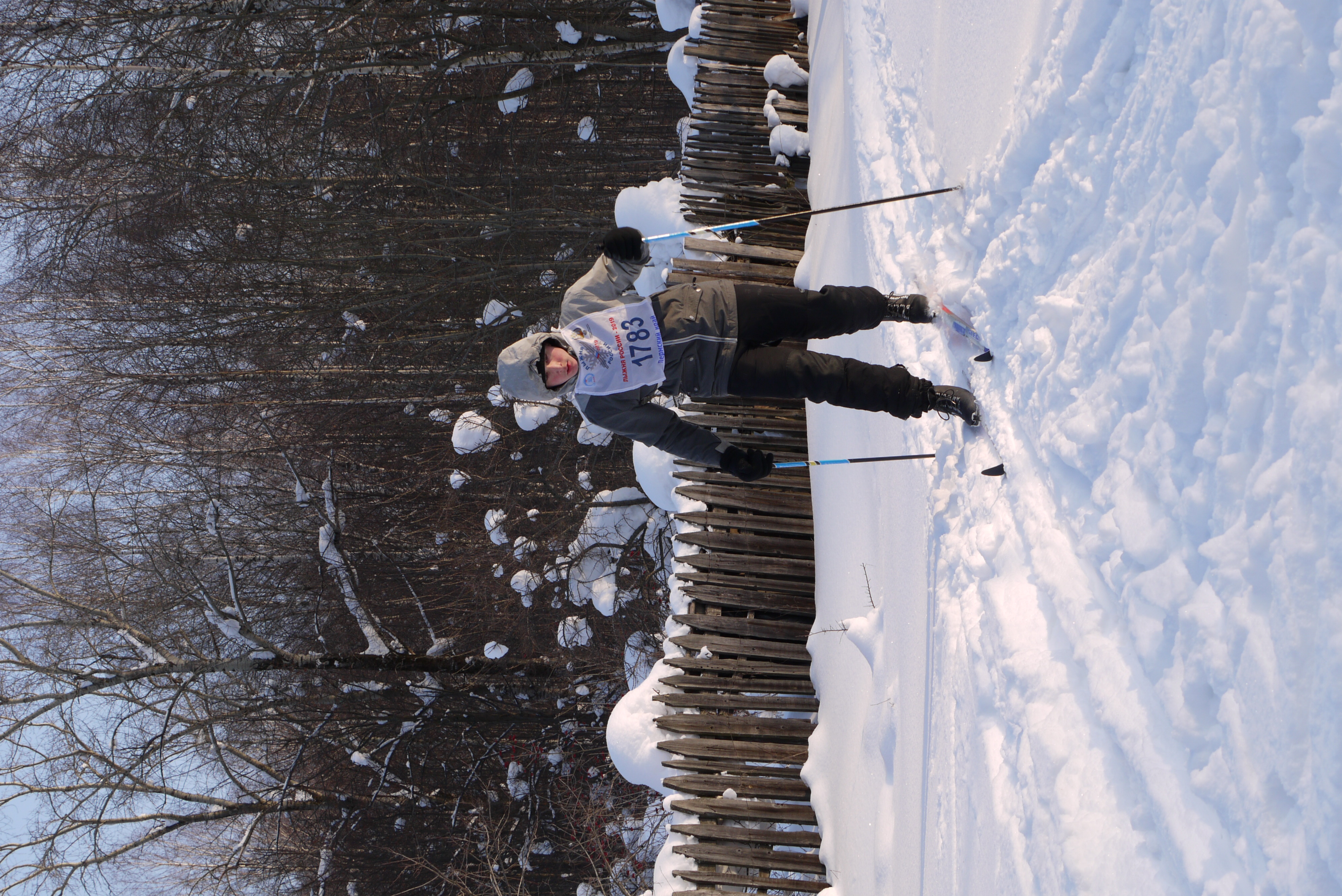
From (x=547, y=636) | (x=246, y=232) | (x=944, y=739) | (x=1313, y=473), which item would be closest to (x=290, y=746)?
(x=547, y=636)

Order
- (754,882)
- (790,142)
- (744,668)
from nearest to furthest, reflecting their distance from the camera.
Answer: (754,882), (744,668), (790,142)

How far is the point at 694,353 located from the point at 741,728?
89.3 inches

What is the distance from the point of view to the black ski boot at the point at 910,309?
267 centimetres

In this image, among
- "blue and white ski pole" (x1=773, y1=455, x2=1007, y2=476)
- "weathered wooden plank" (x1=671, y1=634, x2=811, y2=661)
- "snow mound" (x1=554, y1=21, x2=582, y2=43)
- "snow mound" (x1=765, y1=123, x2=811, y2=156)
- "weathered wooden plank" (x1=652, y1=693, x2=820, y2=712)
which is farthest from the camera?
"snow mound" (x1=554, y1=21, x2=582, y2=43)

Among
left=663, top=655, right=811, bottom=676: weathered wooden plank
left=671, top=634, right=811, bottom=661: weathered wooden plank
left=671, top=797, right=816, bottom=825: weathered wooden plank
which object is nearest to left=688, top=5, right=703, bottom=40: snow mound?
left=671, top=634, right=811, bottom=661: weathered wooden plank

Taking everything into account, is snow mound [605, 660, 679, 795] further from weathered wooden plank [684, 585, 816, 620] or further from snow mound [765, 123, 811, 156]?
snow mound [765, 123, 811, 156]

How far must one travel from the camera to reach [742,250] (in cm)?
496

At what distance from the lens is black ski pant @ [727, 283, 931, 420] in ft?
8.59

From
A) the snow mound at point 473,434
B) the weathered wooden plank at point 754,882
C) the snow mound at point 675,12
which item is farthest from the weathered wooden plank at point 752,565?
the snow mound at point 675,12

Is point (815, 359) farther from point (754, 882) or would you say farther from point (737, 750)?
point (754, 882)

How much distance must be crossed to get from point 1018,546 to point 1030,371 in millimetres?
509

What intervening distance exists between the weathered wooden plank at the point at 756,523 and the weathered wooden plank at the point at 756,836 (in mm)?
1641

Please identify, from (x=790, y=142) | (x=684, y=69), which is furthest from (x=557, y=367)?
(x=684, y=69)

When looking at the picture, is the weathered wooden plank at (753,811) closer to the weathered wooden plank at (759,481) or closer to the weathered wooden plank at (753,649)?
the weathered wooden plank at (753,649)
